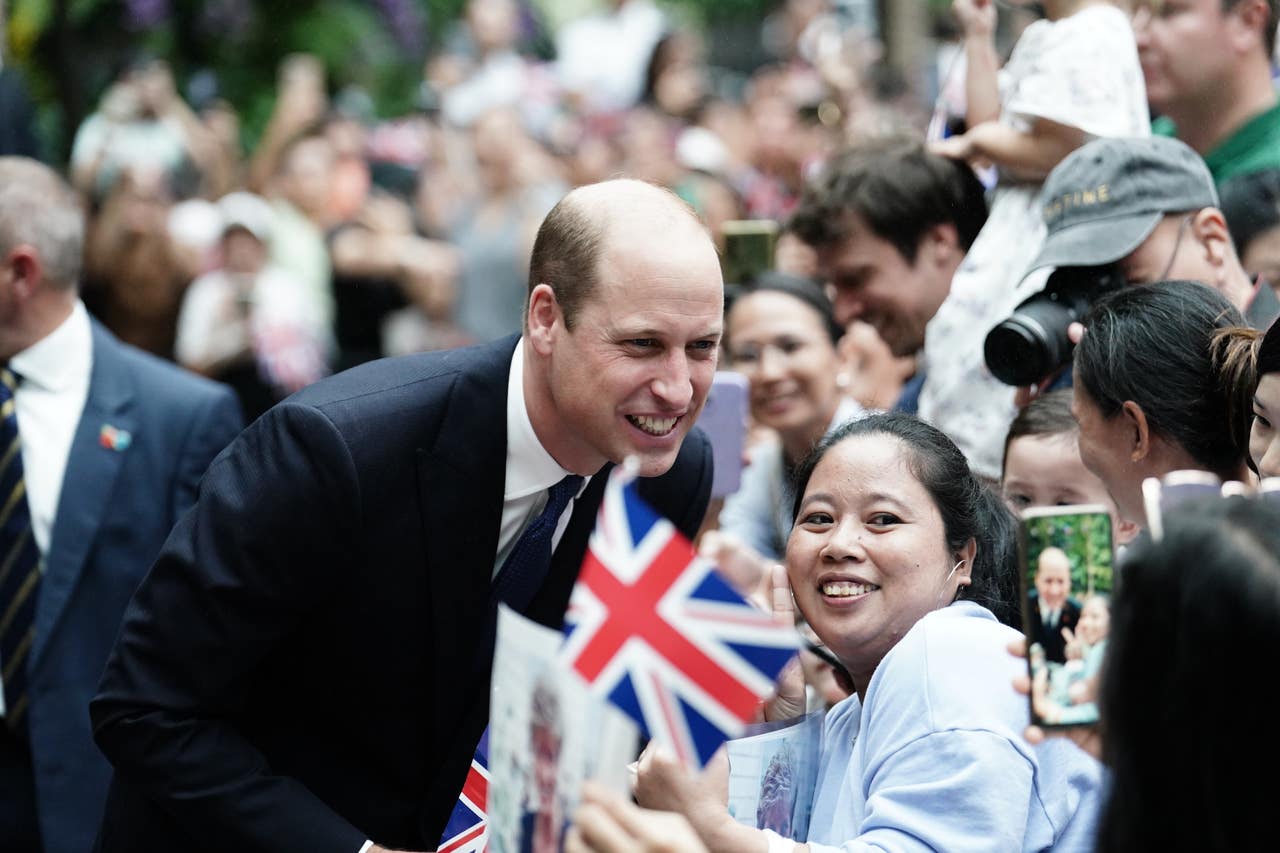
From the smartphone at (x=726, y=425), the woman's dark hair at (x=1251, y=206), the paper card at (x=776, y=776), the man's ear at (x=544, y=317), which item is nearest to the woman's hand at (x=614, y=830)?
the paper card at (x=776, y=776)

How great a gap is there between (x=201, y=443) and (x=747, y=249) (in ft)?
5.59

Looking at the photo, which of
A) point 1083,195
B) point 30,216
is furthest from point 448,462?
point 30,216

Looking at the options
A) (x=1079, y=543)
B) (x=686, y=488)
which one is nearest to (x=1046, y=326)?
(x=686, y=488)

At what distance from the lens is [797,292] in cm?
521

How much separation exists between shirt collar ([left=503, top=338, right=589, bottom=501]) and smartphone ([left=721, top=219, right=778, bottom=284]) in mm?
2275

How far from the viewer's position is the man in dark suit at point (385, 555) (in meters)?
2.80

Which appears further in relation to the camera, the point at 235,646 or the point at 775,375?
the point at 775,375

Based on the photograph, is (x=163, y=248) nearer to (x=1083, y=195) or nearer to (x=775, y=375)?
(x=775, y=375)

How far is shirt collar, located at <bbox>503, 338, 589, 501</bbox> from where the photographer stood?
3.02m

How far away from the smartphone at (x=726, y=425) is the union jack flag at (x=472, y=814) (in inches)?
62.1

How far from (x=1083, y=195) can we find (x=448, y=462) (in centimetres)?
142

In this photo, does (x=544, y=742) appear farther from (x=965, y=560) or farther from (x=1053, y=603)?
(x=965, y=560)

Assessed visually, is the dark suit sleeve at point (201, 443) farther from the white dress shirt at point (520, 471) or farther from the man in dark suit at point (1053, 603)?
the man in dark suit at point (1053, 603)

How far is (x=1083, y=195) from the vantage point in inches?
137
